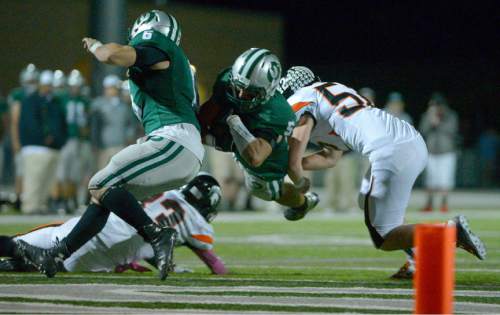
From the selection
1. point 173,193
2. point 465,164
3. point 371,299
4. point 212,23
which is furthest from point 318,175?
point 371,299

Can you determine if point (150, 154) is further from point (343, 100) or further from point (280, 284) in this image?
point (343, 100)

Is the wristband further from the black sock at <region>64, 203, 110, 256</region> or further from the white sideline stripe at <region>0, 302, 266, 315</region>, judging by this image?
the white sideline stripe at <region>0, 302, 266, 315</region>

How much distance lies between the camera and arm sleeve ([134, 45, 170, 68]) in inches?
259

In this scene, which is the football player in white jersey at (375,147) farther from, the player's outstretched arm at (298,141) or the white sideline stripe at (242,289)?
the white sideline stripe at (242,289)

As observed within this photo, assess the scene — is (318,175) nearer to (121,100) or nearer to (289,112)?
(121,100)

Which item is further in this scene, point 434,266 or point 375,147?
point 375,147

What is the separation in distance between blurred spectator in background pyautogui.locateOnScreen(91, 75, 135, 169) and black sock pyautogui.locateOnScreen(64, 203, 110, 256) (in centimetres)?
878

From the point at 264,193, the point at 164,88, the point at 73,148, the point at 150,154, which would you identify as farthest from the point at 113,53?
the point at 73,148

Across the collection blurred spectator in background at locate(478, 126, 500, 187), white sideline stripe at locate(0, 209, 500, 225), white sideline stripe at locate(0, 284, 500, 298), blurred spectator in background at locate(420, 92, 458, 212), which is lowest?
blurred spectator in background at locate(478, 126, 500, 187)

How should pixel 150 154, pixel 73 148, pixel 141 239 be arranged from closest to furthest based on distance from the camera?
pixel 150 154
pixel 141 239
pixel 73 148

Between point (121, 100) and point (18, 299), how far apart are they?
32.8 ft

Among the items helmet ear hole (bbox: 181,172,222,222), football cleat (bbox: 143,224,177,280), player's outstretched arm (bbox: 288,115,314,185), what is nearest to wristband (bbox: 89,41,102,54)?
football cleat (bbox: 143,224,177,280)

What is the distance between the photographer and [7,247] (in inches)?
285

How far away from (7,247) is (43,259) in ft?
1.78
